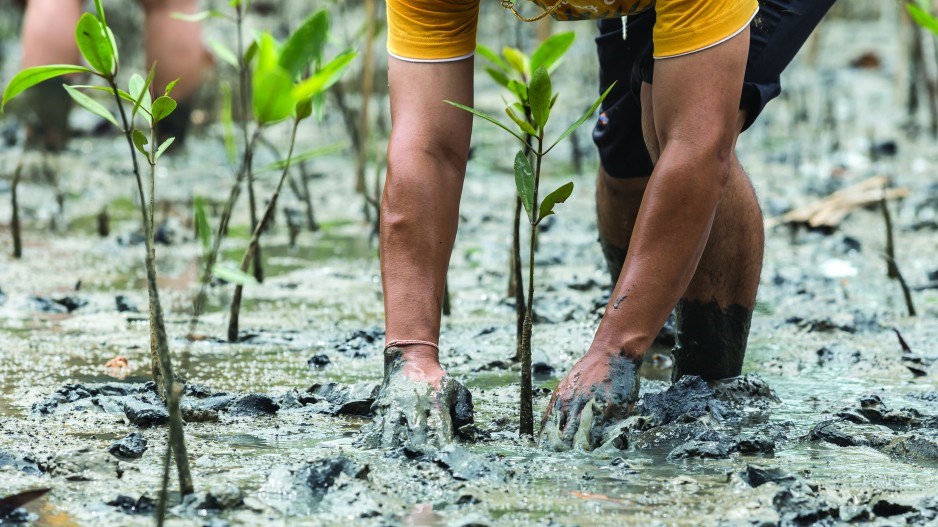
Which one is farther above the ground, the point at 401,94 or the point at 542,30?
the point at 542,30

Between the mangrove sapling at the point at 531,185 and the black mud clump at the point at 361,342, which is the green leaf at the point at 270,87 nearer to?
the mangrove sapling at the point at 531,185

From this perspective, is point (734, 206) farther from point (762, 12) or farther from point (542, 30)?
point (542, 30)

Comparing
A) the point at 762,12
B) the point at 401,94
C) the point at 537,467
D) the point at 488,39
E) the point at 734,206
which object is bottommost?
the point at 537,467

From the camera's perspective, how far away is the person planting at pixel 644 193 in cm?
186

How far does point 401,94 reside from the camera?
2.13 metres

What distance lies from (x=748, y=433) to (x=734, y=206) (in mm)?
522

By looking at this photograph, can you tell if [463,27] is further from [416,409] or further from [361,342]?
[361,342]

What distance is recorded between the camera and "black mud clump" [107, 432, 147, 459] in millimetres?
1734

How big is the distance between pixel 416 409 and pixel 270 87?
28.0 inches

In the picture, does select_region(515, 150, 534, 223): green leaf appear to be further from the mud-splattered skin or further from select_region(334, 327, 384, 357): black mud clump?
select_region(334, 327, 384, 357): black mud clump

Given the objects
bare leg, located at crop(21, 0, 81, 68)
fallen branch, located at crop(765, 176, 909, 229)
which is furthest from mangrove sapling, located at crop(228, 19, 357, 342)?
bare leg, located at crop(21, 0, 81, 68)

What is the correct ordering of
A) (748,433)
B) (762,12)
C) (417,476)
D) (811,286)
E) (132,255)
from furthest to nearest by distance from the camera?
(132,255)
(811,286)
(762,12)
(748,433)
(417,476)

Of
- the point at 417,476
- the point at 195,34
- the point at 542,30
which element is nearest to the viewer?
the point at 417,476

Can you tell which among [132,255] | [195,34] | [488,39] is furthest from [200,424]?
[488,39]
